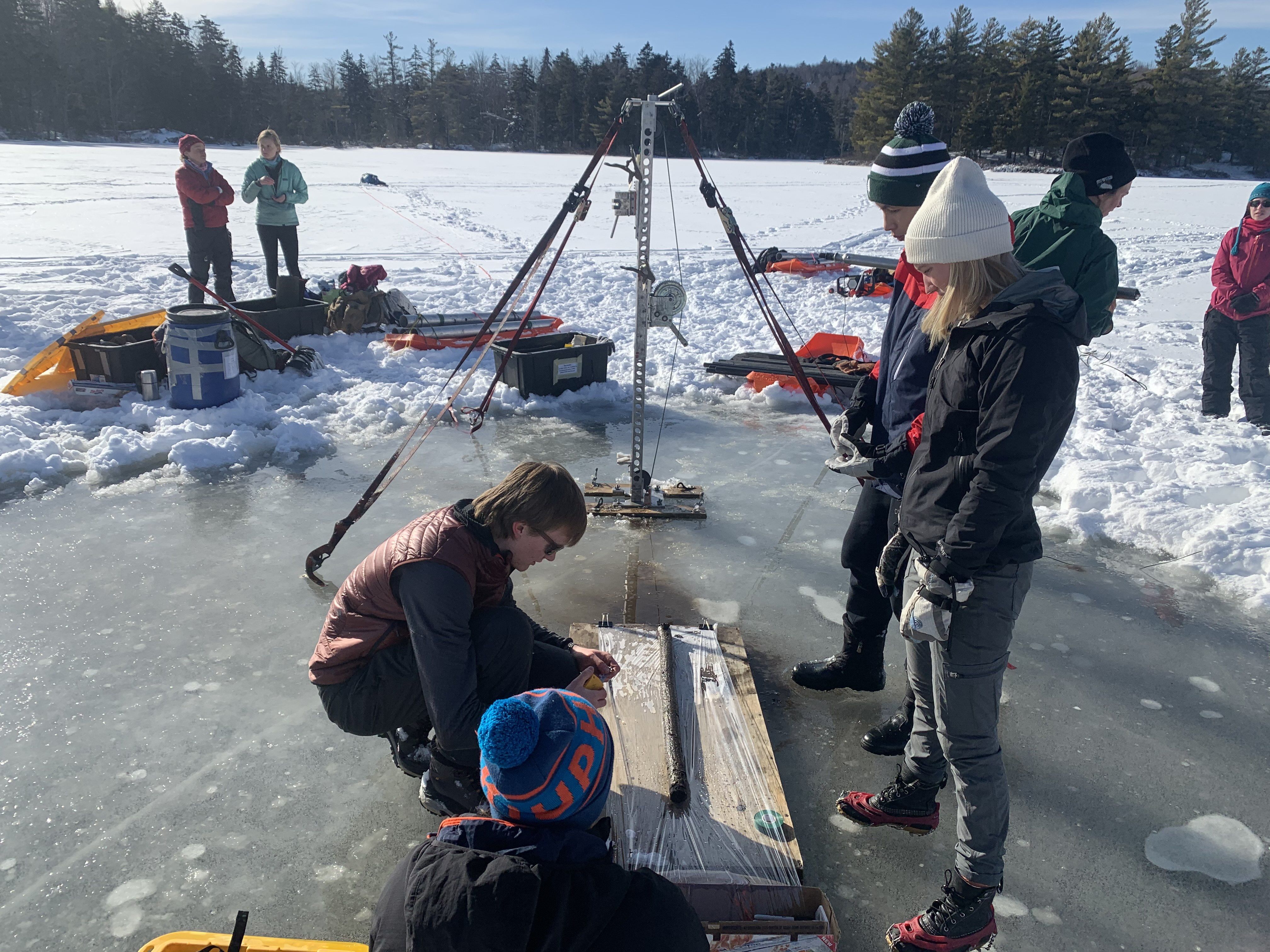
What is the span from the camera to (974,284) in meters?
1.88

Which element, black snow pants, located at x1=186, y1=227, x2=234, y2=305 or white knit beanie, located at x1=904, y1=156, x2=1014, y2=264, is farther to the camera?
black snow pants, located at x1=186, y1=227, x2=234, y2=305

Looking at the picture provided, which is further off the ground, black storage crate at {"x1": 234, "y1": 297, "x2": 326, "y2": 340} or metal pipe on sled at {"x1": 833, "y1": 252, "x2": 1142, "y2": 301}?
metal pipe on sled at {"x1": 833, "y1": 252, "x2": 1142, "y2": 301}

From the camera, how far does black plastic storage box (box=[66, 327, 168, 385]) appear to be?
5672mm

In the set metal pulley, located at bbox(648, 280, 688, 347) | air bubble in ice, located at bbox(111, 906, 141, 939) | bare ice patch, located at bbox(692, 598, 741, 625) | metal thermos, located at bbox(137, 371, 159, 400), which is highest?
metal pulley, located at bbox(648, 280, 688, 347)

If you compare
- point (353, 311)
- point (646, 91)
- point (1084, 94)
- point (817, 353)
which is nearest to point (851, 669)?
point (817, 353)

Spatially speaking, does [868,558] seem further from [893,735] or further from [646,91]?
[646,91]

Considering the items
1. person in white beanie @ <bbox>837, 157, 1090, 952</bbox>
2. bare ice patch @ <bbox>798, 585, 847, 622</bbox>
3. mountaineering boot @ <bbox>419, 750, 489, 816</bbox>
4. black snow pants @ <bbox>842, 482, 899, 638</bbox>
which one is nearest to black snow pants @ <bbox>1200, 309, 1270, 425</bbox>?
bare ice patch @ <bbox>798, 585, 847, 622</bbox>

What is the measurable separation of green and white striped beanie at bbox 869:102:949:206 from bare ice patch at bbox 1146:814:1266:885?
203cm

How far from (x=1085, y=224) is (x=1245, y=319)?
4.37 m

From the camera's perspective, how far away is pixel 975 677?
1.92m

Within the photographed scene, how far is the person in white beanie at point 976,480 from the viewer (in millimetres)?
1710

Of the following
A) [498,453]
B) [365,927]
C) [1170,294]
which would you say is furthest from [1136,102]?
[365,927]

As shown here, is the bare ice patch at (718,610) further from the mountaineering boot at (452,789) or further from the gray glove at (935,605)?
the gray glove at (935,605)

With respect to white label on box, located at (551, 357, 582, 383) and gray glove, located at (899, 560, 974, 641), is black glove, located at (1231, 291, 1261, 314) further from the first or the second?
gray glove, located at (899, 560, 974, 641)
